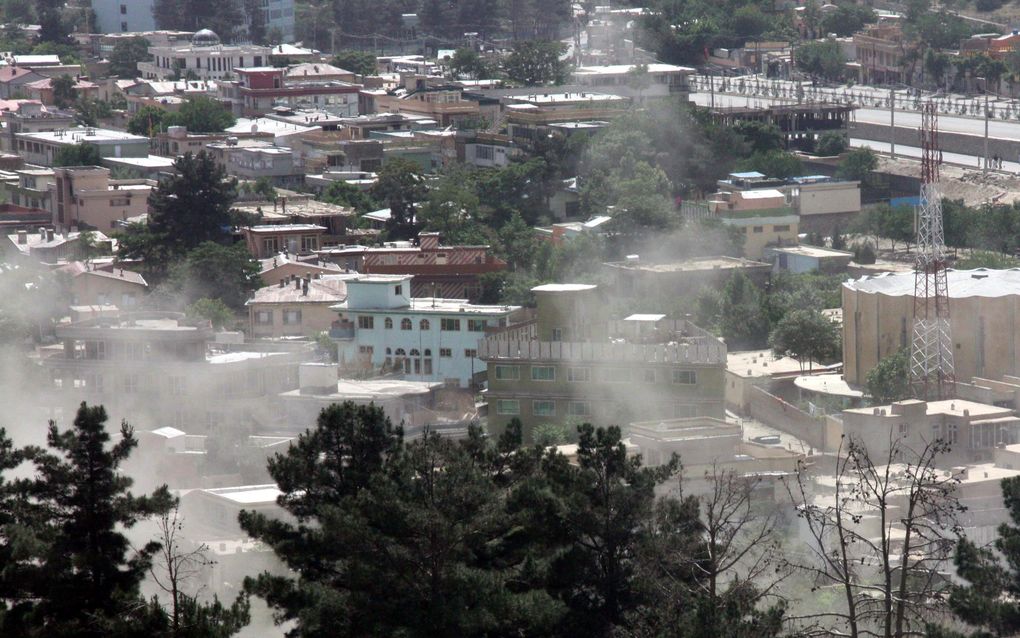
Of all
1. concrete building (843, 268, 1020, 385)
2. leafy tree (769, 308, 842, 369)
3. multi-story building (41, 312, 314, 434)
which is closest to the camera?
multi-story building (41, 312, 314, 434)

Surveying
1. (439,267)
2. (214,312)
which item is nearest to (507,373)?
(214,312)

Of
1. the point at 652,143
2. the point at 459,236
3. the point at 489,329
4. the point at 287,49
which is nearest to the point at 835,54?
the point at 287,49

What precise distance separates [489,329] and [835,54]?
75.3ft

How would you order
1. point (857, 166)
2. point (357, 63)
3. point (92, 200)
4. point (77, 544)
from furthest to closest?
point (357, 63), point (857, 166), point (92, 200), point (77, 544)

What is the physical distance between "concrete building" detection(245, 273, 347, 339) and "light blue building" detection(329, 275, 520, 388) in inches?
46.6

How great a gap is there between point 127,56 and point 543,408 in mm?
22885

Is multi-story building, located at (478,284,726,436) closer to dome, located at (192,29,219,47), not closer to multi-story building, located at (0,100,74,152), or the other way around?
multi-story building, located at (0,100,74,152)

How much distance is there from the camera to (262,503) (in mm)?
12016

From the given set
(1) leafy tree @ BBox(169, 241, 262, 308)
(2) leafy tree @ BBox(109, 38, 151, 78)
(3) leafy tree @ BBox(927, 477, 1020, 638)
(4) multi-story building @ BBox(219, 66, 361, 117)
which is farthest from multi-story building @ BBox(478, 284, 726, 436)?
(2) leafy tree @ BBox(109, 38, 151, 78)

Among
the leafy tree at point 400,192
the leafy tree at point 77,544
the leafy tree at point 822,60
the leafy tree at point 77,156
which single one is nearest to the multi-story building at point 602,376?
the leafy tree at point 77,544

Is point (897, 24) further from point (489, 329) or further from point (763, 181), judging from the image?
point (489, 329)

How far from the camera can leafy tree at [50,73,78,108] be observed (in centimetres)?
3209

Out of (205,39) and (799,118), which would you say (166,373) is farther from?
(205,39)

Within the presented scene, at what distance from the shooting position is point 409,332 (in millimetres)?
16047
